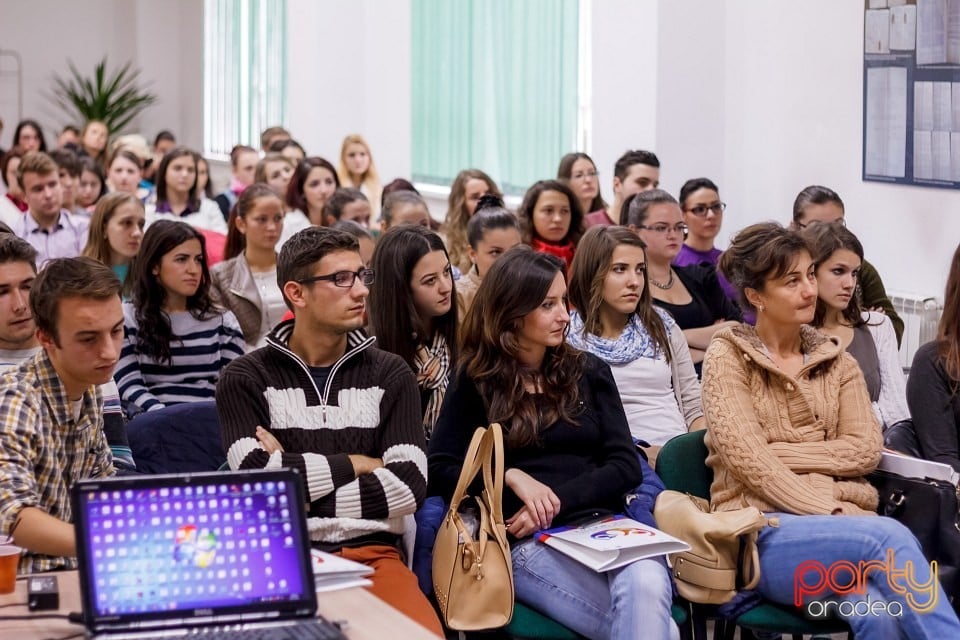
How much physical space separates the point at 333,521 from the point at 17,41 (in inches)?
529

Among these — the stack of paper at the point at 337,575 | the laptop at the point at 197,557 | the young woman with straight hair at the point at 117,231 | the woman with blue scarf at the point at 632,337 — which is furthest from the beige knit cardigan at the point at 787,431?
the young woman with straight hair at the point at 117,231

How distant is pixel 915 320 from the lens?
17.5 ft

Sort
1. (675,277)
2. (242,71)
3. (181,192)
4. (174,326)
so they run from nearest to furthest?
(174,326), (675,277), (181,192), (242,71)

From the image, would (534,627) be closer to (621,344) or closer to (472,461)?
(472,461)

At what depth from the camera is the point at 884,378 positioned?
4.18m

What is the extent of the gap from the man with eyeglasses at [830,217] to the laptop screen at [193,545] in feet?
10.9

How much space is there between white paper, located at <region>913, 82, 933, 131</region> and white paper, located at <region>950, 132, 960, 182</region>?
0.15m

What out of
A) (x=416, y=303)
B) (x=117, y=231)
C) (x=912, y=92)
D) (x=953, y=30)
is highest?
(x=953, y=30)

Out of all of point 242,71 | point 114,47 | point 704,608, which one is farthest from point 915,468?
point 114,47

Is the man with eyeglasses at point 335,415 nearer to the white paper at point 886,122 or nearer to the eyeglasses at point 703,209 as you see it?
the eyeglasses at point 703,209

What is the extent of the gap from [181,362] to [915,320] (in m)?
3.06

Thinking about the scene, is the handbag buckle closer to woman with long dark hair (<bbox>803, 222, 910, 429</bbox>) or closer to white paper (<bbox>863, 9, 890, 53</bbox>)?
woman with long dark hair (<bbox>803, 222, 910, 429</bbox>)

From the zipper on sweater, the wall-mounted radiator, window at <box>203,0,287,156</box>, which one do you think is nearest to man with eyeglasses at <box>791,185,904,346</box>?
the wall-mounted radiator

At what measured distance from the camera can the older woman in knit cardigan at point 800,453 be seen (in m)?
2.86
